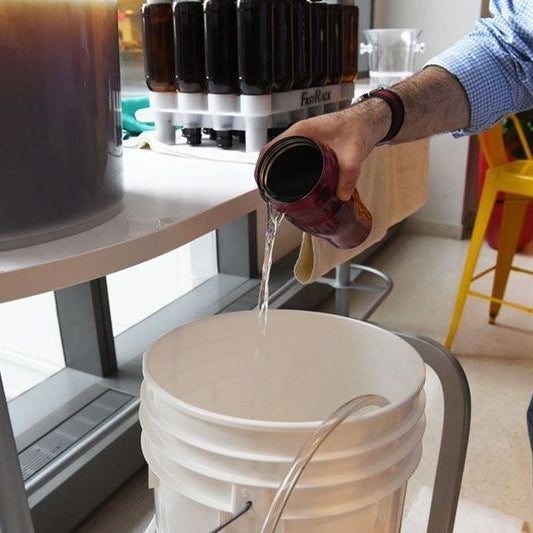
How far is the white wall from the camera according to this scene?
2.62 m

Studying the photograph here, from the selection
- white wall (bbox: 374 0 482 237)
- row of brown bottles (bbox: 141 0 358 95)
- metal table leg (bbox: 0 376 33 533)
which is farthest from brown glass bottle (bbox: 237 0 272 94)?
white wall (bbox: 374 0 482 237)

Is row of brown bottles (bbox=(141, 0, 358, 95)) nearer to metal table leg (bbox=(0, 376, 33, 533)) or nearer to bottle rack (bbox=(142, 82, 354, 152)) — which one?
bottle rack (bbox=(142, 82, 354, 152))

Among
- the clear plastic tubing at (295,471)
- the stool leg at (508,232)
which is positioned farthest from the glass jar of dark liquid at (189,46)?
the stool leg at (508,232)

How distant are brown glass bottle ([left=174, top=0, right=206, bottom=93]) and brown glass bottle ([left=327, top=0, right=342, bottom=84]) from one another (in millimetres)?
265

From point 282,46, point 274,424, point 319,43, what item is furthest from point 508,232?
point 274,424

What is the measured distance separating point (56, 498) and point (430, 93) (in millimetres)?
975

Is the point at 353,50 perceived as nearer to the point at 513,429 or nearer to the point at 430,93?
the point at 430,93

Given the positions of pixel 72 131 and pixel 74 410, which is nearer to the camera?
pixel 72 131

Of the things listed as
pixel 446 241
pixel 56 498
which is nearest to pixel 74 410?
pixel 56 498

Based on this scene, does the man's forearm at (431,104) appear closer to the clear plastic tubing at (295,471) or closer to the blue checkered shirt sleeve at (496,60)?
the blue checkered shirt sleeve at (496,60)

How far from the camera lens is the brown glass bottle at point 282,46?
0.89m

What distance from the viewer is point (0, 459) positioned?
0.58 metres

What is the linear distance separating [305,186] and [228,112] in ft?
1.48

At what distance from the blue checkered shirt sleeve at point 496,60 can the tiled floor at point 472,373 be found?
591mm
